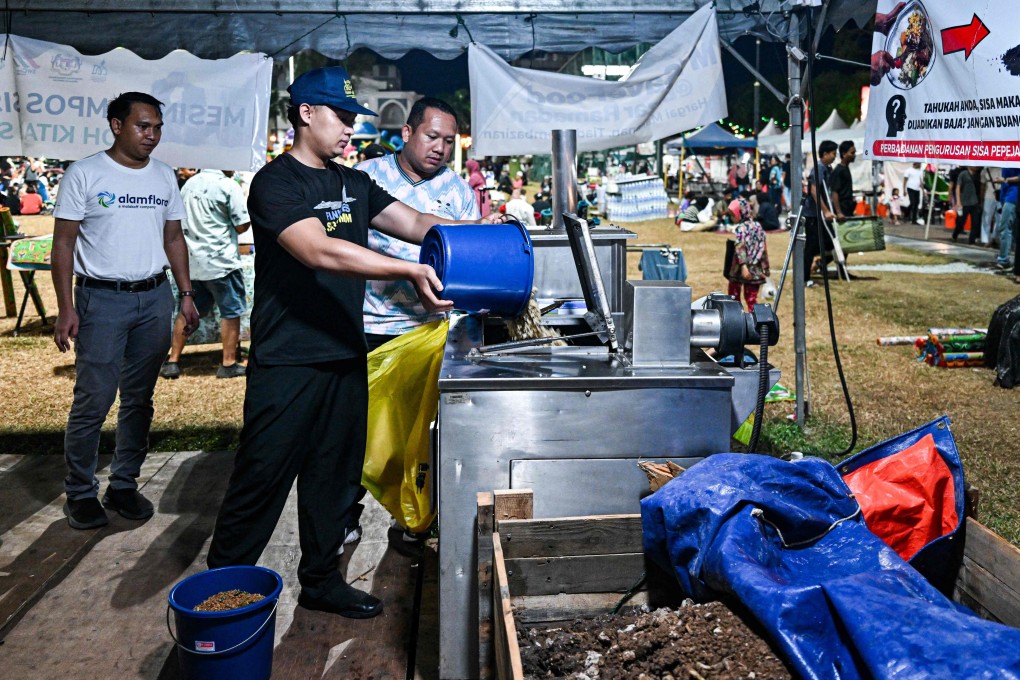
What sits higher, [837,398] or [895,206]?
[895,206]

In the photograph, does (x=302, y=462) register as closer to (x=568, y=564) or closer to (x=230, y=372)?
(x=568, y=564)

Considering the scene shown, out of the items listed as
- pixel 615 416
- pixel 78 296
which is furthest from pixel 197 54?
pixel 615 416

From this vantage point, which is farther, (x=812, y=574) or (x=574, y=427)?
(x=574, y=427)

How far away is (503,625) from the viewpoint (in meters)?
2.24

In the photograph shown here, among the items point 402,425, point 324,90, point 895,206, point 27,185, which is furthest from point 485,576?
point 27,185

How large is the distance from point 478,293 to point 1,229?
9330mm

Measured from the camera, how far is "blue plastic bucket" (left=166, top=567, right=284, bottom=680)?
2830 millimetres

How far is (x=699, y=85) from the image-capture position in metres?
5.81

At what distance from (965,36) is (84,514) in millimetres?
5113

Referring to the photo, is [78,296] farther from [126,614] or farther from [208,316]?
[208,316]

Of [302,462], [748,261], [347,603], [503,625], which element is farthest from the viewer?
[748,261]

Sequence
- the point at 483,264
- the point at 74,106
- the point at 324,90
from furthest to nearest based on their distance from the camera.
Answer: the point at 74,106
the point at 324,90
the point at 483,264

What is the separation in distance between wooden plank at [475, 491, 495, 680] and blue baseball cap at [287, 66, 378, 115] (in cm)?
153

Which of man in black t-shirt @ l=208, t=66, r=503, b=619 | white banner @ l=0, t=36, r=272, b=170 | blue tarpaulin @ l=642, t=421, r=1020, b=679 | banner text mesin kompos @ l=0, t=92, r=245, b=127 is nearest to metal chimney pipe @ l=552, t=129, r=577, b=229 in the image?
man in black t-shirt @ l=208, t=66, r=503, b=619
